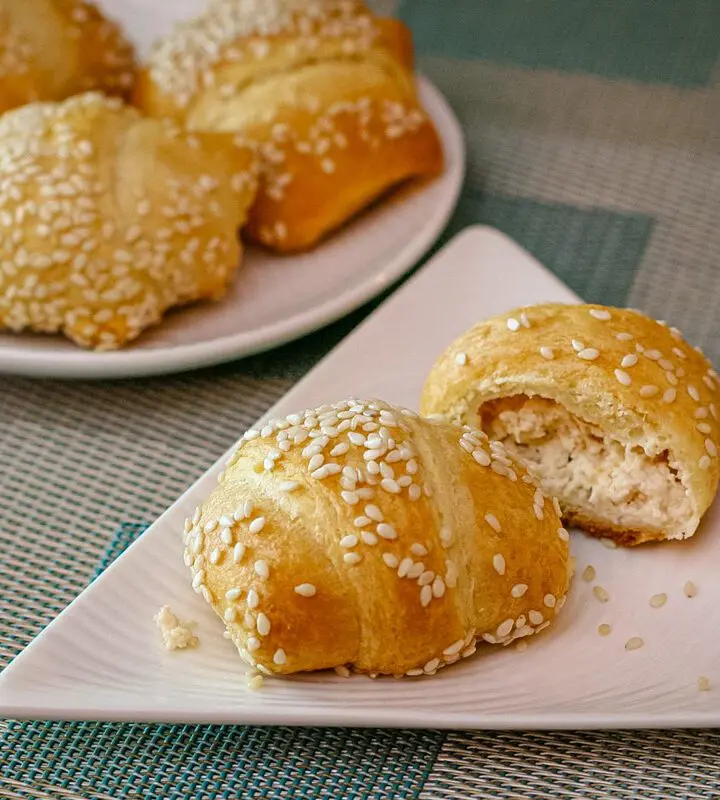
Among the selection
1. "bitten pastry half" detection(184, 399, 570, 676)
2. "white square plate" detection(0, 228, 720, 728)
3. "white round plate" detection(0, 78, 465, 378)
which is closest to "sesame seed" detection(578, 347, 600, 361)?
"bitten pastry half" detection(184, 399, 570, 676)

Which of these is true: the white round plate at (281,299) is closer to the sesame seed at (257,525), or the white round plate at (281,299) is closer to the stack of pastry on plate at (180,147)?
the stack of pastry on plate at (180,147)

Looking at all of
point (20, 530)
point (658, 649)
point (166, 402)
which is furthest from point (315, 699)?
point (166, 402)

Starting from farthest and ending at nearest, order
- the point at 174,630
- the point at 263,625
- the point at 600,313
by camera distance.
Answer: the point at 600,313 < the point at 174,630 < the point at 263,625

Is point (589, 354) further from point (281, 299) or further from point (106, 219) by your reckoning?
point (106, 219)

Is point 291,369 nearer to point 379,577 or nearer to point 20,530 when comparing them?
point 20,530

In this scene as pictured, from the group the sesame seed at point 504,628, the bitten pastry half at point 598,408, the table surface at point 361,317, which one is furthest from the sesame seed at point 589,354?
the table surface at point 361,317

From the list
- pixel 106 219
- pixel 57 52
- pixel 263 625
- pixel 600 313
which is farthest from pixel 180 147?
pixel 263 625
